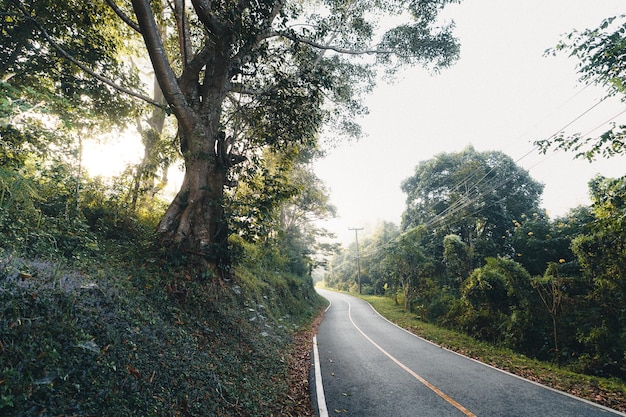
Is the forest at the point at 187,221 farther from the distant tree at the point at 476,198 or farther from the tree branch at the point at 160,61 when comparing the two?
the distant tree at the point at 476,198

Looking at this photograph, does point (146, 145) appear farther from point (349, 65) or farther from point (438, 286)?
point (438, 286)

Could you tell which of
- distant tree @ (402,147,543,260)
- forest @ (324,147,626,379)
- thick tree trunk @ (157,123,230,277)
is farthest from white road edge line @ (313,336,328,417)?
distant tree @ (402,147,543,260)

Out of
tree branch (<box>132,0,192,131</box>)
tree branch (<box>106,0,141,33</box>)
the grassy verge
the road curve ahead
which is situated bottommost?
the grassy verge

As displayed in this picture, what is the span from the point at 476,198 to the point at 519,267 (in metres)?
11.8

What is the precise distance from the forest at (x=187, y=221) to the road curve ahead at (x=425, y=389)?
1.11 m

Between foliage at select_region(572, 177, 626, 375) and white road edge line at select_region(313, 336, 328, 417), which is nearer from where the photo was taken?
white road edge line at select_region(313, 336, 328, 417)

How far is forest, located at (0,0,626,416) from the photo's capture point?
3.20 m

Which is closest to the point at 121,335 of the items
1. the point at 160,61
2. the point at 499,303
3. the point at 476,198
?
the point at 160,61

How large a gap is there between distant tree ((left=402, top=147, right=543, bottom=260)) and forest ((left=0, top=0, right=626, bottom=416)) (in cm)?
1001

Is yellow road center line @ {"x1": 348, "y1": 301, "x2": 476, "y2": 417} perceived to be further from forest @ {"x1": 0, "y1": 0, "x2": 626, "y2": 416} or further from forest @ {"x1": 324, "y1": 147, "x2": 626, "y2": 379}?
forest @ {"x1": 324, "y1": 147, "x2": 626, "y2": 379}

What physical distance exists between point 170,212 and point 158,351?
3.97 metres

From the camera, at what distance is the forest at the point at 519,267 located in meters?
8.52

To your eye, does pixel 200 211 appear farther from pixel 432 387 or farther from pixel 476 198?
pixel 476 198

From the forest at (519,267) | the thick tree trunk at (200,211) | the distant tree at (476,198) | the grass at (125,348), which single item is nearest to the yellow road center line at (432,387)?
the grass at (125,348)
